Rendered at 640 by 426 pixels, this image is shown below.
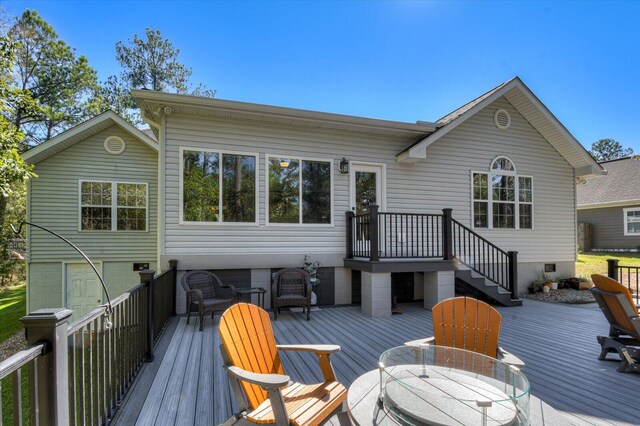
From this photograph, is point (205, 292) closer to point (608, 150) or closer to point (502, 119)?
point (502, 119)

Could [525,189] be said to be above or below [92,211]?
above

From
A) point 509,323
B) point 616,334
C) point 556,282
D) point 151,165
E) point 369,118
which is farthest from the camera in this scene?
point 151,165

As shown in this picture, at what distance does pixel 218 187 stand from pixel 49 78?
43.4ft

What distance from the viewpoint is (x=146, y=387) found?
123 inches

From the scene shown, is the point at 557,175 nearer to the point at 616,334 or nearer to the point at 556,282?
the point at 556,282

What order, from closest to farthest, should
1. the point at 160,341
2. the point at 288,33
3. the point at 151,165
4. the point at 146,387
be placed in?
the point at 146,387
the point at 160,341
the point at 151,165
the point at 288,33

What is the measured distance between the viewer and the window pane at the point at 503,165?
8617mm

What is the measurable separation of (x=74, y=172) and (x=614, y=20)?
16.6m

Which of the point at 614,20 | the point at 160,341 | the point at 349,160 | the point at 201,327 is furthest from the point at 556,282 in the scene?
the point at 160,341

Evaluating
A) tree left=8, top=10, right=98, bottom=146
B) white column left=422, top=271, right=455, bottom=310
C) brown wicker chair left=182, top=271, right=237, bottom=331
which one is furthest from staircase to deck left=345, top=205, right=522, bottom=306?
tree left=8, top=10, right=98, bottom=146

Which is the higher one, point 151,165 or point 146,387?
point 151,165

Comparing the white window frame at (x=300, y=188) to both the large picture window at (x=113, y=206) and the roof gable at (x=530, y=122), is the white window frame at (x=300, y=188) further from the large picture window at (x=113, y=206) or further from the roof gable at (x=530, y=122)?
the large picture window at (x=113, y=206)

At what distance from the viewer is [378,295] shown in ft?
20.4

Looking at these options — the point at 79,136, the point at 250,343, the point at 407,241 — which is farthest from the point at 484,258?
the point at 79,136
